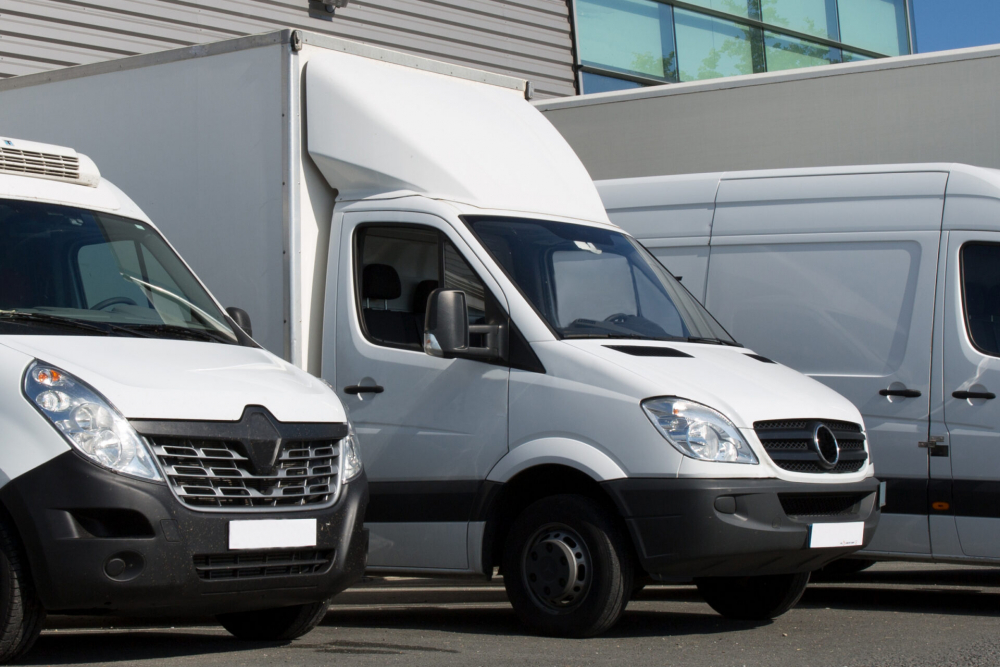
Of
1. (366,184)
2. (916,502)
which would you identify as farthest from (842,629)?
(366,184)

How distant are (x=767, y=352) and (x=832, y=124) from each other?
3761 millimetres

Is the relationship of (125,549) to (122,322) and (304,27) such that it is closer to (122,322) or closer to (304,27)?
(122,322)

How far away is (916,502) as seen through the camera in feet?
25.7

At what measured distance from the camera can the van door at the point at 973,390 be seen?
762 centimetres

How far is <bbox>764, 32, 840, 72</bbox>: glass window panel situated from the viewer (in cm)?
1877

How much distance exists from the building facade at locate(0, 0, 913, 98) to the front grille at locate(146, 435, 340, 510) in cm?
753

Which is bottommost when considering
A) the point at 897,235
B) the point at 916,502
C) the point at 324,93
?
the point at 916,502

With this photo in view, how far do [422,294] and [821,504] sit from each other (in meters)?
2.34

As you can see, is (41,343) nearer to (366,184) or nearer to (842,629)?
(366,184)

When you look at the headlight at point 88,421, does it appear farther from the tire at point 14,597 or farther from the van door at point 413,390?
the van door at point 413,390

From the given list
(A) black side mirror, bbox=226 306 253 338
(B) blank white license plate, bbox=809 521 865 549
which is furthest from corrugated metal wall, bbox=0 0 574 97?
(B) blank white license plate, bbox=809 521 865 549

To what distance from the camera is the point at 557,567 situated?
6605 mm

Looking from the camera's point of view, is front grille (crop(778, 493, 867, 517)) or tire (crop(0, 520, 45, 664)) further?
front grille (crop(778, 493, 867, 517))

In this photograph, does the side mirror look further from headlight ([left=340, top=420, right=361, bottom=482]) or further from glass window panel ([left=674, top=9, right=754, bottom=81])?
glass window panel ([left=674, top=9, right=754, bottom=81])
